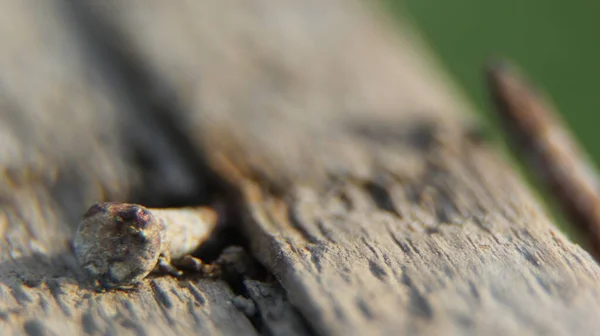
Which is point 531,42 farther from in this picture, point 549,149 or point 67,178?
point 67,178

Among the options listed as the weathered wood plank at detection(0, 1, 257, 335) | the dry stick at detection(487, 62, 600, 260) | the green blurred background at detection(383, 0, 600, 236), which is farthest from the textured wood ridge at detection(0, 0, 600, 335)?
the green blurred background at detection(383, 0, 600, 236)

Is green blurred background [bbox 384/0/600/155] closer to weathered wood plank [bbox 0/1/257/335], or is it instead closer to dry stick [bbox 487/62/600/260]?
dry stick [bbox 487/62/600/260]

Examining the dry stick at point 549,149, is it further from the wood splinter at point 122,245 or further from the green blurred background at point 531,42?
the green blurred background at point 531,42

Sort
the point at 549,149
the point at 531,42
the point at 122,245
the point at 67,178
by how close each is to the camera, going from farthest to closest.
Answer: the point at 531,42
the point at 549,149
the point at 67,178
the point at 122,245

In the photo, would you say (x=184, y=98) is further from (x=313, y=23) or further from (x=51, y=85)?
(x=313, y=23)

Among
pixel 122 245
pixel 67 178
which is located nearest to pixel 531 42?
pixel 67 178

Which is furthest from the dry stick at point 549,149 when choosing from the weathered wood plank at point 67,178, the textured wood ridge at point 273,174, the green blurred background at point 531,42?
the green blurred background at point 531,42
